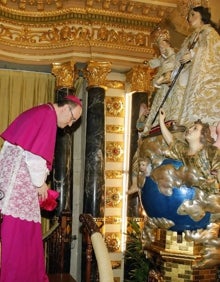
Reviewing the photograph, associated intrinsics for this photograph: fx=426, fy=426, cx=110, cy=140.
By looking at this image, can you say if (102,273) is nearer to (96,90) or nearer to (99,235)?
(99,235)

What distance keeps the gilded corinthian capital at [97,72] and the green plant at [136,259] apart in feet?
7.85

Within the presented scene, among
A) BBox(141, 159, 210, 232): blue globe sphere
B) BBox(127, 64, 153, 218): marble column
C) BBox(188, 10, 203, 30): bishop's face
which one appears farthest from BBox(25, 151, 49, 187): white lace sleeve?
BBox(127, 64, 153, 218): marble column

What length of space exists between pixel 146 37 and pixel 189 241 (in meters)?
5.32

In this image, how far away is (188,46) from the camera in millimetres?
3621

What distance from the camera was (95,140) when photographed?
7.06 m

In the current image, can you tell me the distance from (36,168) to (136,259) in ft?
10.9

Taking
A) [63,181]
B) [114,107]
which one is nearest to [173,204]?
[63,181]

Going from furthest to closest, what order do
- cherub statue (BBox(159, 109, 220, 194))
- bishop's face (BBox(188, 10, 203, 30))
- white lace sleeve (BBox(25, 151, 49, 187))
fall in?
1. bishop's face (BBox(188, 10, 203, 30))
2. white lace sleeve (BBox(25, 151, 49, 187))
3. cherub statue (BBox(159, 109, 220, 194))

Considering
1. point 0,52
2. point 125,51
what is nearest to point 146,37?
point 125,51

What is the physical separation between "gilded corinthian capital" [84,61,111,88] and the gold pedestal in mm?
4535

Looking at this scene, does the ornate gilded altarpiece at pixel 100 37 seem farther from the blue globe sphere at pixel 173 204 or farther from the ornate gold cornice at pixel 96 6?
the blue globe sphere at pixel 173 204

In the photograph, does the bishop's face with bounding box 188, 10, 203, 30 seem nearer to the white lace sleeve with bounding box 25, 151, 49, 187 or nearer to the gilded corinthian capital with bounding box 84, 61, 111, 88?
the white lace sleeve with bounding box 25, 151, 49, 187

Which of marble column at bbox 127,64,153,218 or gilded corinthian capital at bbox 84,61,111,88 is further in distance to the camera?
marble column at bbox 127,64,153,218

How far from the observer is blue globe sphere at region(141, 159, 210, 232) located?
278 centimetres
